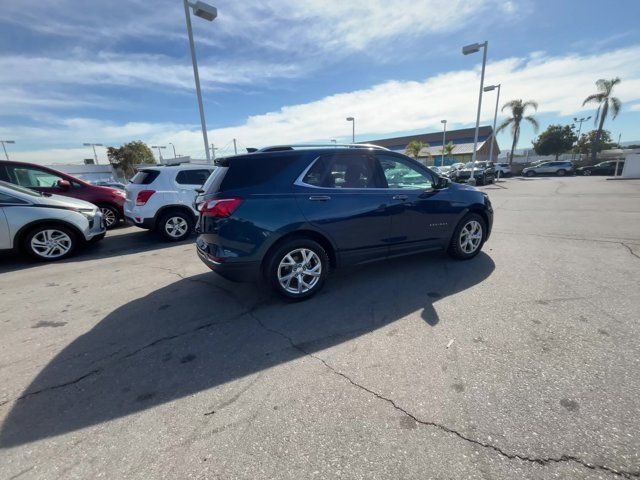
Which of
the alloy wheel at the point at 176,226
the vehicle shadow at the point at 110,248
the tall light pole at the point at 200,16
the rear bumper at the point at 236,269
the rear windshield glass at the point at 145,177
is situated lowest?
the vehicle shadow at the point at 110,248

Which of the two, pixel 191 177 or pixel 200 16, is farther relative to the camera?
pixel 200 16

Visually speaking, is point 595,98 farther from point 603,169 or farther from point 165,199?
point 165,199

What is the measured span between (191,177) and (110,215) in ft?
11.3

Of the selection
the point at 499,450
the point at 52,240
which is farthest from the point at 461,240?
the point at 52,240

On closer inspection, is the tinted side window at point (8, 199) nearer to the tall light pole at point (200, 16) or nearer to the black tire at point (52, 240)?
the black tire at point (52, 240)

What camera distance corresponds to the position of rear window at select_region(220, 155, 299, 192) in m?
3.43

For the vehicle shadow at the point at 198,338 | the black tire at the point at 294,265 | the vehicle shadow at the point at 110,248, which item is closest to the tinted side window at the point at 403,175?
the vehicle shadow at the point at 198,338

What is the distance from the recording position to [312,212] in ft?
11.8

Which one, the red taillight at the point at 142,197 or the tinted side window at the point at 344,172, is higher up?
the tinted side window at the point at 344,172

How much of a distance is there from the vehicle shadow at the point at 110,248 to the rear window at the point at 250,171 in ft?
13.5

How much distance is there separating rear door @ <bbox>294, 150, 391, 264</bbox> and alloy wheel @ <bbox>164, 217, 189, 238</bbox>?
15.6 ft

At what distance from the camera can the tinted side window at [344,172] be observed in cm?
371

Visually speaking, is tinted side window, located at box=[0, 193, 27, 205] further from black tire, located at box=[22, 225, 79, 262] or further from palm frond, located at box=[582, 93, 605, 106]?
palm frond, located at box=[582, 93, 605, 106]

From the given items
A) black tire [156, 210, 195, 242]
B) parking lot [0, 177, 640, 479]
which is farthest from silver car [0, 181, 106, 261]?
parking lot [0, 177, 640, 479]
